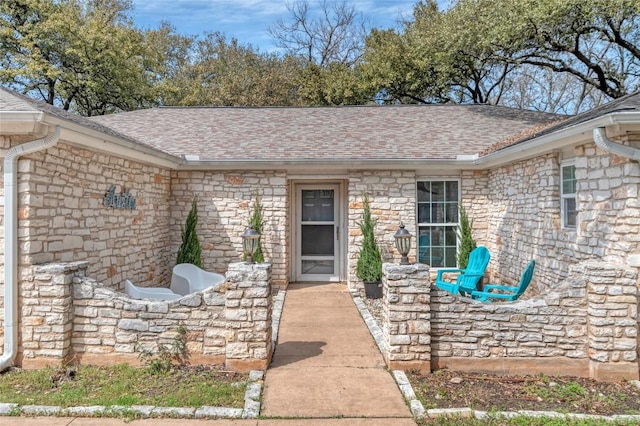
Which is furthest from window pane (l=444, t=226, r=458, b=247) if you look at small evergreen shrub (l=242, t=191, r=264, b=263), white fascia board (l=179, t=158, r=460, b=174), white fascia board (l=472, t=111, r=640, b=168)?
A: small evergreen shrub (l=242, t=191, r=264, b=263)

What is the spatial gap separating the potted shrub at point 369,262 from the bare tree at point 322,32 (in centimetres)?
1677

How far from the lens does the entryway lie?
957 cm

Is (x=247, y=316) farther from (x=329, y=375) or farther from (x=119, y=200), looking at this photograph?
(x=119, y=200)

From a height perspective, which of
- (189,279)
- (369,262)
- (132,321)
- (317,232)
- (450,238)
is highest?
(317,232)

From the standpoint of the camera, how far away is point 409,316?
451cm

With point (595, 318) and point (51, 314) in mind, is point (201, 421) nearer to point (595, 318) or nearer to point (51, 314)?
point (51, 314)

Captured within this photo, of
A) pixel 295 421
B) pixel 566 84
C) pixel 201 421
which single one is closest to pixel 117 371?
pixel 201 421

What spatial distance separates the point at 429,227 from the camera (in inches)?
359

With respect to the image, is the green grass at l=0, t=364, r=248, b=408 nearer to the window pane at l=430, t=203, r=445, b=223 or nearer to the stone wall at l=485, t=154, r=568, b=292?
the stone wall at l=485, t=154, r=568, b=292

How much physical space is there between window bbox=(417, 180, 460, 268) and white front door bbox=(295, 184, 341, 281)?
1.88 meters

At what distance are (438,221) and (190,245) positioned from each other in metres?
5.30

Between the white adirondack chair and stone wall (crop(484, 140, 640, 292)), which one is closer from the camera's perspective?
stone wall (crop(484, 140, 640, 292))

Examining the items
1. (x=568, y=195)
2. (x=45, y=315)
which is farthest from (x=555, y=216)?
(x=45, y=315)

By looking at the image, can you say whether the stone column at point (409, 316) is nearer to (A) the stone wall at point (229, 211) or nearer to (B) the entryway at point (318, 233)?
(A) the stone wall at point (229, 211)
